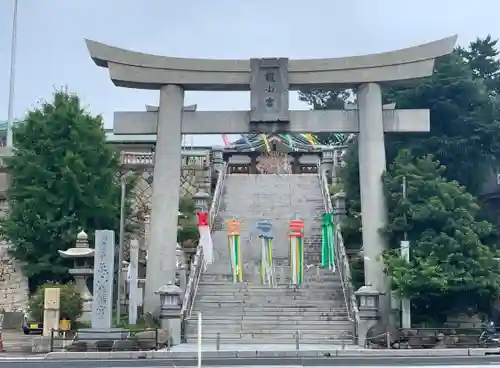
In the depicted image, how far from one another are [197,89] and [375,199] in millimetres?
8210

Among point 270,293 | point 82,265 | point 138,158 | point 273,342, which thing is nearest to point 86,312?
point 82,265

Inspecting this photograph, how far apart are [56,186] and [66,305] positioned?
7164mm

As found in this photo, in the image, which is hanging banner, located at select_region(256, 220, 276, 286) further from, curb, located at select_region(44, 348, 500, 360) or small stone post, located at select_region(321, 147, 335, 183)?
small stone post, located at select_region(321, 147, 335, 183)

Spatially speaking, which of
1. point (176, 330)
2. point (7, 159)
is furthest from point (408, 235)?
point (7, 159)

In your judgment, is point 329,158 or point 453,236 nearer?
point 453,236

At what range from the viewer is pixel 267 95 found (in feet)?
96.6

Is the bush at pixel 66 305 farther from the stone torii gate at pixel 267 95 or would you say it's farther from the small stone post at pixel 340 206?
the small stone post at pixel 340 206

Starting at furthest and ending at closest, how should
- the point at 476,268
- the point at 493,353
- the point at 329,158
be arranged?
the point at 329,158
the point at 476,268
the point at 493,353

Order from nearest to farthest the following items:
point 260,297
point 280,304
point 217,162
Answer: point 280,304
point 260,297
point 217,162

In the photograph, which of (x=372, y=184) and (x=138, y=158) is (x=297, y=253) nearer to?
(x=372, y=184)

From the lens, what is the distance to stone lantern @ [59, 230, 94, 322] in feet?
96.0

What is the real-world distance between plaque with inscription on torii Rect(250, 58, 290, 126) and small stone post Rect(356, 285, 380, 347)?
7.40 meters

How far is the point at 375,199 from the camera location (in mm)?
28703

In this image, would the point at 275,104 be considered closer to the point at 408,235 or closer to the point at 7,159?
the point at 408,235
